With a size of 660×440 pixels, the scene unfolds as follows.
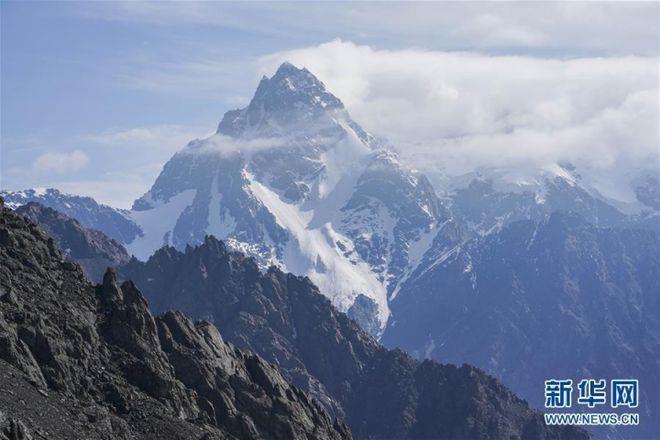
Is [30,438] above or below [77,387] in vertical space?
below

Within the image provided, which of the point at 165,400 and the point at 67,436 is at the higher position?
the point at 165,400

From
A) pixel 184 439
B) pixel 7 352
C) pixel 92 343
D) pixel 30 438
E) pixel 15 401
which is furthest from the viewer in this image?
pixel 92 343

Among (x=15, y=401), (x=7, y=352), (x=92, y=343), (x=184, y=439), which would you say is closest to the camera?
(x=15, y=401)

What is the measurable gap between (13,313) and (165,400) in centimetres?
2320

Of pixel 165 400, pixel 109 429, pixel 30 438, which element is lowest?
pixel 30 438

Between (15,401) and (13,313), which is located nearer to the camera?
(15,401)

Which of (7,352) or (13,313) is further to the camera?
(13,313)

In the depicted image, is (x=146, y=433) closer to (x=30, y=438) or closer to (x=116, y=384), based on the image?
(x=116, y=384)

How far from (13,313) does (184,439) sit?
85.8 ft

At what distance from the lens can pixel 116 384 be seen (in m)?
193

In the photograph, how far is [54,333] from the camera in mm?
192125

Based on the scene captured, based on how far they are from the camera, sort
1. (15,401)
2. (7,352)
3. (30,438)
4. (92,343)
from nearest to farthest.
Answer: (30,438) < (15,401) < (7,352) < (92,343)

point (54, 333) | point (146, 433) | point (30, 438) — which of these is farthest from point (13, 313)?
point (30, 438)

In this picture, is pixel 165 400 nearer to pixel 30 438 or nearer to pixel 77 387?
pixel 77 387
